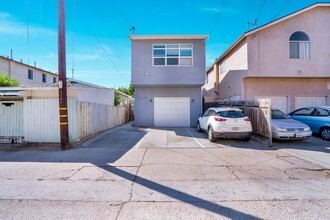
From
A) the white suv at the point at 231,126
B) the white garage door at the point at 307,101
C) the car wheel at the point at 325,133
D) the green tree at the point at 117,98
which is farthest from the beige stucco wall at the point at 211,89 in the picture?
the white suv at the point at 231,126

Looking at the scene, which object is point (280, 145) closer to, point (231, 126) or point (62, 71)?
point (231, 126)

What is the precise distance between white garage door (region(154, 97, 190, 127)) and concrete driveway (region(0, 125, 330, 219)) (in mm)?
7794

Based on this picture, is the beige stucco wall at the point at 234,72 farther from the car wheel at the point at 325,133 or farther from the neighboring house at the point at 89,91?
the neighboring house at the point at 89,91

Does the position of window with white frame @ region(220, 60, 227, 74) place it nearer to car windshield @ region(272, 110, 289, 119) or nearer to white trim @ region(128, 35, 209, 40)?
white trim @ region(128, 35, 209, 40)

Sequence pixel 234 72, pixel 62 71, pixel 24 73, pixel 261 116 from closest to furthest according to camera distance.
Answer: pixel 62 71 → pixel 261 116 → pixel 234 72 → pixel 24 73

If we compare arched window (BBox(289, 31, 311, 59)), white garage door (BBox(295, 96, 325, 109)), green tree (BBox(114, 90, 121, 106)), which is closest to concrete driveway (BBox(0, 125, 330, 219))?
white garage door (BBox(295, 96, 325, 109))

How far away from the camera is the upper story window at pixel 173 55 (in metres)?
14.5

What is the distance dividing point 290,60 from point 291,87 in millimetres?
2056

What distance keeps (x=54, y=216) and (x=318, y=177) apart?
242 inches

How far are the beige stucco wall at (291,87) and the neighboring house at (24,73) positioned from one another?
28.1 metres

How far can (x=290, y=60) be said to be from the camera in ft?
46.1

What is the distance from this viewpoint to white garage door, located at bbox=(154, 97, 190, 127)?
1545cm

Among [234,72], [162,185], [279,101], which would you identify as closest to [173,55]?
[234,72]

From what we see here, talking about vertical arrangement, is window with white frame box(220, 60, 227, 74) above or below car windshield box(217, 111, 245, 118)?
above
